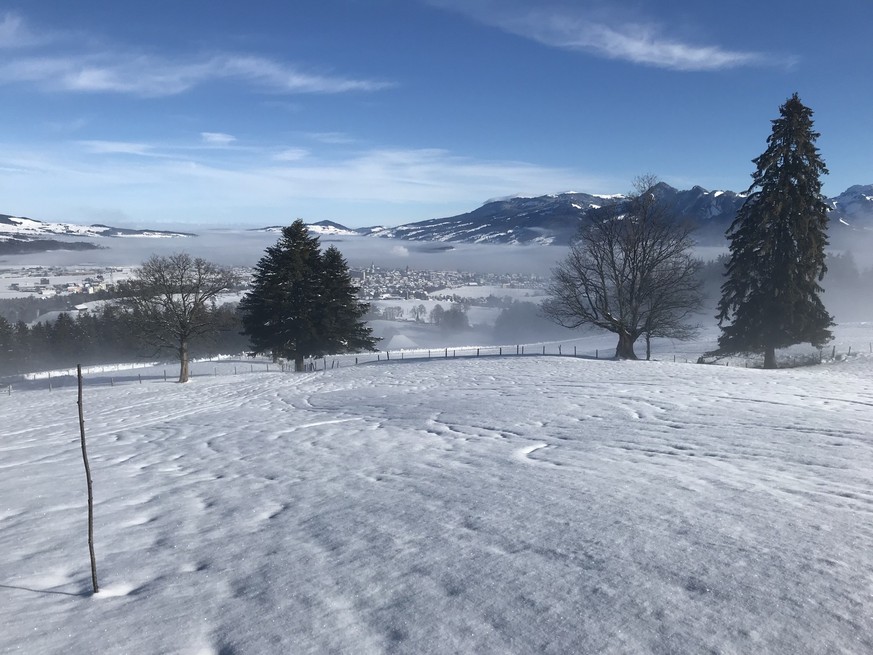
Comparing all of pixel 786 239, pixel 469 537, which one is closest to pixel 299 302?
pixel 786 239

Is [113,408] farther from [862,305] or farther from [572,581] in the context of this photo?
[862,305]

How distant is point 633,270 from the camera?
25500mm

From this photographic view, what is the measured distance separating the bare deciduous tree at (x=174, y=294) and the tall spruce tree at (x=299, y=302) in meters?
2.85

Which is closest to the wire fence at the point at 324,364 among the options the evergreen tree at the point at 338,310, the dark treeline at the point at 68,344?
the evergreen tree at the point at 338,310

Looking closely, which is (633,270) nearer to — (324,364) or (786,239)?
(786,239)

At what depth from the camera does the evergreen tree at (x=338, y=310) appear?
32500mm

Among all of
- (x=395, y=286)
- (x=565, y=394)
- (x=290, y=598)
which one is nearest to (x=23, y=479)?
(x=290, y=598)

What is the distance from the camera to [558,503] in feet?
18.1

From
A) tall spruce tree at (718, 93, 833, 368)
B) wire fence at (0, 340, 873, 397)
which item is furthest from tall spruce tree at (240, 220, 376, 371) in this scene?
tall spruce tree at (718, 93, 833, 368)

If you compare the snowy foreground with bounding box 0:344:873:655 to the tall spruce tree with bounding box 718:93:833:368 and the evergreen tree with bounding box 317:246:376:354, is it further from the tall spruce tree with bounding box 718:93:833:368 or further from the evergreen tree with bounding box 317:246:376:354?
the evergreen tree with bounding box 317:246:376:354

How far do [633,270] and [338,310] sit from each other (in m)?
17.8

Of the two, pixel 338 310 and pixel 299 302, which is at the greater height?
pixel 299 302

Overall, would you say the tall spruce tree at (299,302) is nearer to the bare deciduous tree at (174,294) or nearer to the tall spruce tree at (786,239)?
the bare deciduous tree at (174,294)

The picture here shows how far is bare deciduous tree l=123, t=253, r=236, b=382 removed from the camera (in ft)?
92.1
